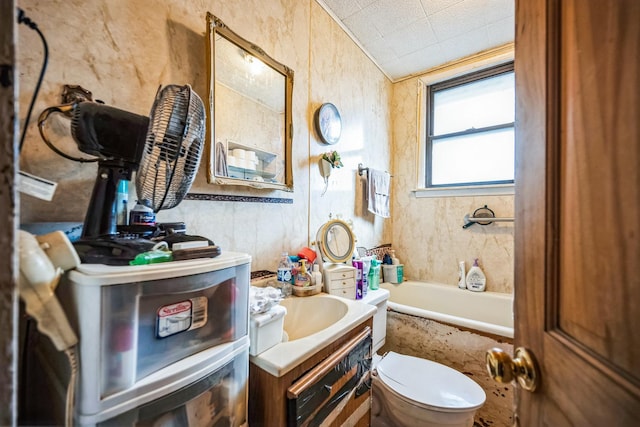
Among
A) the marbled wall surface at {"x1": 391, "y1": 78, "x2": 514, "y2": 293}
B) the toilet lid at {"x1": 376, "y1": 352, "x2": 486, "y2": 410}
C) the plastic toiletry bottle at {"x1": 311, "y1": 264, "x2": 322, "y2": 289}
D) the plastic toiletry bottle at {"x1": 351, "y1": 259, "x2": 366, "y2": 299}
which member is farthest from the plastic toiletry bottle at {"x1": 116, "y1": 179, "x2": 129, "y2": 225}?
the marbled wall surface at {"x1": 391, "y1": 78, "x2": 514, "y2": 293}

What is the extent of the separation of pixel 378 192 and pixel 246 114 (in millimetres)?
1357

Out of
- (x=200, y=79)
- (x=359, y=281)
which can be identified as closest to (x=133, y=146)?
(x=200, y=79)

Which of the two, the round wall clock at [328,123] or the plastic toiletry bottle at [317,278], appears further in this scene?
the round wall clock at [328,123]

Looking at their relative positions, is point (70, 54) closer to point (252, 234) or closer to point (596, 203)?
point (252, 234)

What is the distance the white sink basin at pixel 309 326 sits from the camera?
722 mm

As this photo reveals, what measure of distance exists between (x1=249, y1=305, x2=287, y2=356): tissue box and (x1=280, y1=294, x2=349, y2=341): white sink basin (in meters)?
0.36

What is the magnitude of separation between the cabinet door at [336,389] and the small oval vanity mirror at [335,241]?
Result: 0.53 metres

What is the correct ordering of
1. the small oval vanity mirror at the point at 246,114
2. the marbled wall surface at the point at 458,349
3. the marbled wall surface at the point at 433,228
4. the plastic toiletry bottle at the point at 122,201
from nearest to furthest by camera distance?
the plastic toiletry bottle at the point at 122,201, the small oval vanity mirror at the point at 246,114, the marbled wall surface at the point at 458,349, the marbled wall surface at the point at 433,228

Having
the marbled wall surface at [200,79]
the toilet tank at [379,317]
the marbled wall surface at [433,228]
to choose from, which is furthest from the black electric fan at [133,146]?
the marbled wall surface at [433,228]

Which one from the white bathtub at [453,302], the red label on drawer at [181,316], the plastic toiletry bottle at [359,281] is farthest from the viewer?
the white bathtub at [453,302]

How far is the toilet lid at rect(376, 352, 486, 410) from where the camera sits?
3.61 feet

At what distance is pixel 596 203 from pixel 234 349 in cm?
77

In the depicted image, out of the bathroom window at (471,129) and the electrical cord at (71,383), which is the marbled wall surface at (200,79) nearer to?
the electrical cord at (71,383)

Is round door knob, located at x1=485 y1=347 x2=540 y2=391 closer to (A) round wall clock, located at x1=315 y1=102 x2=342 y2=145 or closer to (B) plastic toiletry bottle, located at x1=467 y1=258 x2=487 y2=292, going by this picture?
(A) round wall clock, located at x1=315 y1=102 x2=342 y2=145
